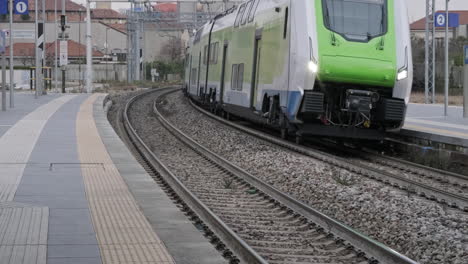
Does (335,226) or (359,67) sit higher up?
(359,67)

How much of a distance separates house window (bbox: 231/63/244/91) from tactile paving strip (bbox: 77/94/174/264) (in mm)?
7975

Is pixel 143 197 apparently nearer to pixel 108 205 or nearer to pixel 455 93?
pixel 108 205

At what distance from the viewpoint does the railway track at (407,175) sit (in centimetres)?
1024

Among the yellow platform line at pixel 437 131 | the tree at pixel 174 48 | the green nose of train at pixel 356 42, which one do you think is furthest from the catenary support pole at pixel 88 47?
the tree at pixel 174 48

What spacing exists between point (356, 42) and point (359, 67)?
56cm

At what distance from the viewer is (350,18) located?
607 inches

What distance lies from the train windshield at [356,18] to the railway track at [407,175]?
2.41m

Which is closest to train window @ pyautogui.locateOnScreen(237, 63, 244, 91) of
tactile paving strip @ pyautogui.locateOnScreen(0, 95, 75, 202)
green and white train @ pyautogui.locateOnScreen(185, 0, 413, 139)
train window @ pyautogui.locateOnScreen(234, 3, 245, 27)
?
train window @ pyautogui.locateOnScreen(234, 3, 245, 27)

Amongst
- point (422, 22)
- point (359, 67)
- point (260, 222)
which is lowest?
point (260, 222)

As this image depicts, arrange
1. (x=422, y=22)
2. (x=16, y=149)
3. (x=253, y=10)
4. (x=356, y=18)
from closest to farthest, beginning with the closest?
(x=16, y=149) < (x=356, y=18) < (x=253, y=10) < (x=422, y=22)

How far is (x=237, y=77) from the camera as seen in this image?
21.5 meters

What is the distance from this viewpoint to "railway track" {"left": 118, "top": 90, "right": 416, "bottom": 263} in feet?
23.2

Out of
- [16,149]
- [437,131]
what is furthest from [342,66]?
[16,149]

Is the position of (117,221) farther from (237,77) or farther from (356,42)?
(237,77)
